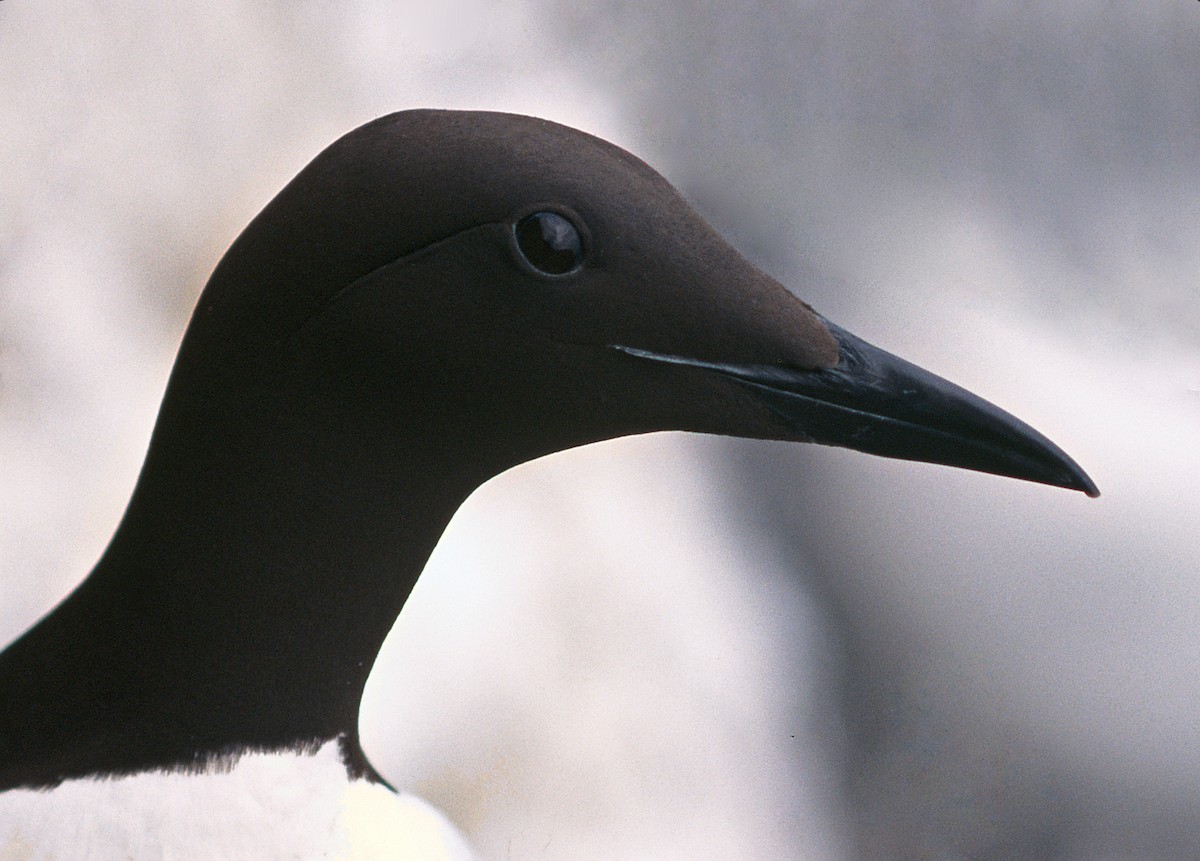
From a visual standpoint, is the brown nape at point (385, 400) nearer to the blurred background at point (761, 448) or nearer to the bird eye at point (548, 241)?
the bird eye at point (548, 241)

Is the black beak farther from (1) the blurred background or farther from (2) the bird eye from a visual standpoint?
(1) the blurred background

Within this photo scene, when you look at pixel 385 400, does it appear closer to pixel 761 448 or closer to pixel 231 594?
pixel 231 594

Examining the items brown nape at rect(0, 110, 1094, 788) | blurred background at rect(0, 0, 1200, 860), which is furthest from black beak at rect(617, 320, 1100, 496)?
blurred background at rect(0, 0, 1200, 860)

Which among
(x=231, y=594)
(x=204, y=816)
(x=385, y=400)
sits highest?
(x=385, y=400)

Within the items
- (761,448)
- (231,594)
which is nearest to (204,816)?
(231,594)

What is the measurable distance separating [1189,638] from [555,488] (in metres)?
0.77

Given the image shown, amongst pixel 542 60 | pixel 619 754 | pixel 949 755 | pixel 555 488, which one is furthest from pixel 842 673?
pixel 542 60

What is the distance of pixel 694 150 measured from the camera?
1713 millimetres

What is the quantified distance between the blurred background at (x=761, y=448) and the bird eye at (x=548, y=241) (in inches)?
34.0

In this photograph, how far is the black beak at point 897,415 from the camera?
2.30ft

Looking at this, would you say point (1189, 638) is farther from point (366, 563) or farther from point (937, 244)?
point (366, 563)

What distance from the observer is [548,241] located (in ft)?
2.12

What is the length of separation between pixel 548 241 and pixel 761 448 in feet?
3.52

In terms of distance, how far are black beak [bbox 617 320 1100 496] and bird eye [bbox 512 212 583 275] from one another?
11cm
